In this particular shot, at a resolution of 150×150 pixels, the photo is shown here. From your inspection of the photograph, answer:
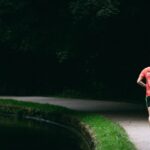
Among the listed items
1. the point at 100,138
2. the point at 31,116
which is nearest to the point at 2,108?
the point at 31,116

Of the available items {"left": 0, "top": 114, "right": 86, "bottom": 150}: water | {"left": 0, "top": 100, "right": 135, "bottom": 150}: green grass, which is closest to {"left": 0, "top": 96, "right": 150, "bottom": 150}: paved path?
{"left": 0, "top": 100, "right": 135, "bottom": 150}: green grass

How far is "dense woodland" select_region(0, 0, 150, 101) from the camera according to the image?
2375 centimetres

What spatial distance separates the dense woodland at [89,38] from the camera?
23.8 meters

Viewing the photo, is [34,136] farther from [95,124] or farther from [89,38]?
[89,38]

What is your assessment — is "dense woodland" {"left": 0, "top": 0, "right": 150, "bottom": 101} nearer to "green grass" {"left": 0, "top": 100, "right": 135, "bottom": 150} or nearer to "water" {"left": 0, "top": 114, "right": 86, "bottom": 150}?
"green grass" {"left": 0, "top": 100, "right": 135, "bottom": 150}

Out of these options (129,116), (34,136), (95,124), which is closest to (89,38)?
(129,116)

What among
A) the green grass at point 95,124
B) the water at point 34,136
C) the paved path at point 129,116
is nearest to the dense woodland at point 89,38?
the paved path at point 129,116

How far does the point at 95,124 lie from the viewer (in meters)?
15.6

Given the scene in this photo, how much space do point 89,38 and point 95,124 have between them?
11350 millimetres

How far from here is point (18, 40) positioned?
3028 centimetres

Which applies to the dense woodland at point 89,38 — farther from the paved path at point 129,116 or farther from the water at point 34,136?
the water at point 34,136

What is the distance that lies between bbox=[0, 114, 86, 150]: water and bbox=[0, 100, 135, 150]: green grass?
1.62 feet

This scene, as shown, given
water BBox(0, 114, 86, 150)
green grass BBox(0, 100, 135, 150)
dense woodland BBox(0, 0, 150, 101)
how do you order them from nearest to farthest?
green grass BBox(0, 100, 135, 150), water BBox(0, 114, 86, 150), dense woodland BBox(0, 0, 150, 101)

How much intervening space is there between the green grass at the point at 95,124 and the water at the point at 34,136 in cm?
50
